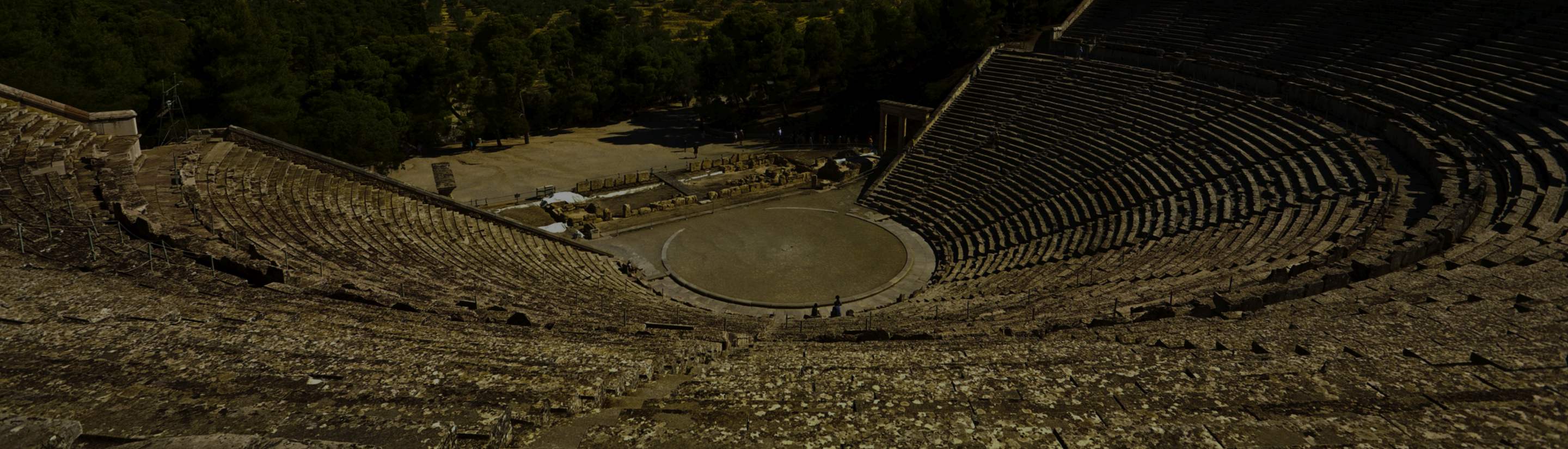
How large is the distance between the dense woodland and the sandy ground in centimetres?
127

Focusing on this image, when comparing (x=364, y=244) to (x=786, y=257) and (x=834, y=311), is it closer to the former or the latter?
(x=834, y=311)

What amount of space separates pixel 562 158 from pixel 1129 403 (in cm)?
3610

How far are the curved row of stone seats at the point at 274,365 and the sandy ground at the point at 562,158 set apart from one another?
22.7 metres

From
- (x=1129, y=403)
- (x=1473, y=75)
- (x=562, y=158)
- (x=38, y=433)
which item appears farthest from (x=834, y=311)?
(x=562, y=158)

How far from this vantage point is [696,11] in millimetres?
104750

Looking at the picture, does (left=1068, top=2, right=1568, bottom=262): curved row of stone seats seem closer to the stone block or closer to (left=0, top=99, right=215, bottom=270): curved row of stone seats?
the stone block

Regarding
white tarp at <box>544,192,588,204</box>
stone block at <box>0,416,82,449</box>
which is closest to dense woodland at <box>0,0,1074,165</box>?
white tarp at <box>544,192,588,204</box>

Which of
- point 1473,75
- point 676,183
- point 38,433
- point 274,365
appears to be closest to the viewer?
point 38,433

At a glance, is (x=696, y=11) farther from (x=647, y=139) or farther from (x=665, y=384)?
(x=665, y=384)

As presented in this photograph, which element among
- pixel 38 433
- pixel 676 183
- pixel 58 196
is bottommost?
pixel 676 183

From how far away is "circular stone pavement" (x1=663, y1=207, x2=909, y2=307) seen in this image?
76.5 feet

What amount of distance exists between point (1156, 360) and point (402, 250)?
1569 cm

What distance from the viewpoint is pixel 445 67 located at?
139ft

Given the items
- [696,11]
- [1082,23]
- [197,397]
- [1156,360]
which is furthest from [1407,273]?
[696,11]
